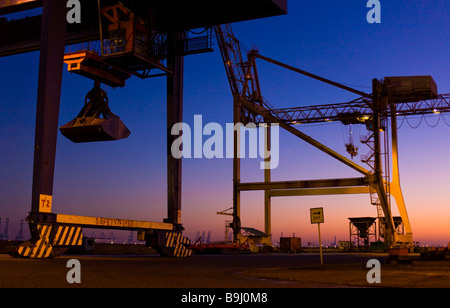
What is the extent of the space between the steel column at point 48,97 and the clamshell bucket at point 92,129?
170cm

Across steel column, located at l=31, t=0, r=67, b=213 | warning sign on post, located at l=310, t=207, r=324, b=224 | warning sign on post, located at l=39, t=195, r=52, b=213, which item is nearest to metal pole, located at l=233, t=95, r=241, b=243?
Result: steel column, located at l=31, t=0, r=67, b=213

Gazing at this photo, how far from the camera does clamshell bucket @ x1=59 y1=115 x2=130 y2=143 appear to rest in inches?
826

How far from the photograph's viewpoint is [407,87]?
159ft

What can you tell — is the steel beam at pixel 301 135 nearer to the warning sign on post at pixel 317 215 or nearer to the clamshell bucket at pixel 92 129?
the clamshell bucket at pixel 92 129

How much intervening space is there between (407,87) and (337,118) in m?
7.32

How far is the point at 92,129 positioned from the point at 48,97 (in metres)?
2.39

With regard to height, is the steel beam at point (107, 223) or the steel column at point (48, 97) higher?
Answer: the steel column at point (48, 97)

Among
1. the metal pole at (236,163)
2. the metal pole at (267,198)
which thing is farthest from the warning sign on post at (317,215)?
the metal pole at (267,198)

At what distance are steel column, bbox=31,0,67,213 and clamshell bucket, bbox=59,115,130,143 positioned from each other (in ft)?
5.57

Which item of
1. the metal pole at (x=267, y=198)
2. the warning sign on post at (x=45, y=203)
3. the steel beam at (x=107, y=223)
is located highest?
the metal pole at (x=267, y=198)

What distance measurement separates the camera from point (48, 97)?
1925cm

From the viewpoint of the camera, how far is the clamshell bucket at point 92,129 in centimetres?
2098

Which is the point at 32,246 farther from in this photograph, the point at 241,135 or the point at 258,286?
the point at 241,135

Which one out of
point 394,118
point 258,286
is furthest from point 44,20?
point 394,118
